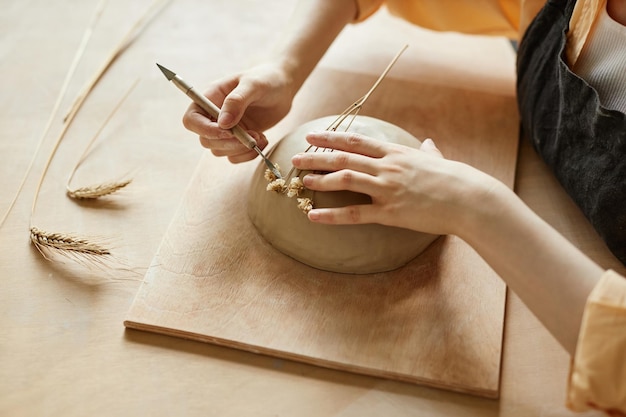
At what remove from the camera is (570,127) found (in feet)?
3.70

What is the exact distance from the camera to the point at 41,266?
111 centimetres

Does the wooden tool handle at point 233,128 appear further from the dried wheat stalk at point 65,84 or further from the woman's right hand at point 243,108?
the dried wheat stalk at point 65,84

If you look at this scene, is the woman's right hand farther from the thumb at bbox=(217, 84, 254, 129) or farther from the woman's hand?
the woman's hand

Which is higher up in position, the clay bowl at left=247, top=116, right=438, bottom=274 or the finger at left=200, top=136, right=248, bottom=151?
the finger at left=200, top=136, right=248, bottom=151

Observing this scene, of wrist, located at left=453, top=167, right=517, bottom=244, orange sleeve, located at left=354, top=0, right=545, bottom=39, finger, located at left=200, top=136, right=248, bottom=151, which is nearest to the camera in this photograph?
wrist, located at left=453, top=167, right=517, bottom=244

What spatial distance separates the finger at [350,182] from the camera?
1.00 m

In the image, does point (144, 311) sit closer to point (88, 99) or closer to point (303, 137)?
point (303, 137)

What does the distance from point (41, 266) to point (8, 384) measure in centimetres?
23

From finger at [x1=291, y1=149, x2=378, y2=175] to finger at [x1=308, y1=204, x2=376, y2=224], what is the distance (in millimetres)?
58

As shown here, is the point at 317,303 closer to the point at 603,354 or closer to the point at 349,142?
the point at 349,142

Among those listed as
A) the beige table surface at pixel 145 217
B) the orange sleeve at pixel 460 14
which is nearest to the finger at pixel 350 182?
the beige table surface at pixel 145 217

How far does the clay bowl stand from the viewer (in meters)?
1.04

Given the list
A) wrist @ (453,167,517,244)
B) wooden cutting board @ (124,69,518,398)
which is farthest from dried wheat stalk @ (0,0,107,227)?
wrist @ (453,167,517,244)

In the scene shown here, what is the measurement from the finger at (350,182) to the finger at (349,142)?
48mm
